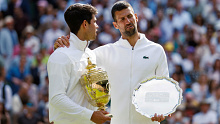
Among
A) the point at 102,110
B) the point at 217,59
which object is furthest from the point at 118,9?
the point at 217,59

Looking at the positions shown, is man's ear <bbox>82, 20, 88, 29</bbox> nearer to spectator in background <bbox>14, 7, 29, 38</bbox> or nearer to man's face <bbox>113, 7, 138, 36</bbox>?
man's face <bbox>113, 7, 138, 36</bbox>

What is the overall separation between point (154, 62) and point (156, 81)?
0.33 meters

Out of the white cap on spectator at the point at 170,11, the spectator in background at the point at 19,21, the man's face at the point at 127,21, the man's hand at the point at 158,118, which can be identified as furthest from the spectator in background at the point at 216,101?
the man's hand at the point at 158,118

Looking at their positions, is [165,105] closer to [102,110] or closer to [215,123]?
[102,110]

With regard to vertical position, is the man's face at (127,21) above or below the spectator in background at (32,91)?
above

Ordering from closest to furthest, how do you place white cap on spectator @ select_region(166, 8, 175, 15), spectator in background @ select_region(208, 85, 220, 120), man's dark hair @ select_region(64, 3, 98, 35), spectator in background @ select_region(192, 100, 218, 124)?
man's dark hair @ select_region(64, 3, 98, 35) → spectator in background @ select_region(192, 100, 218, 124) → spectator in background @ select_region(208, 85, 220, 120) → white cap on spectator @ select_region(166, 8, 175, 15)

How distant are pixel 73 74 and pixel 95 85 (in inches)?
9.4

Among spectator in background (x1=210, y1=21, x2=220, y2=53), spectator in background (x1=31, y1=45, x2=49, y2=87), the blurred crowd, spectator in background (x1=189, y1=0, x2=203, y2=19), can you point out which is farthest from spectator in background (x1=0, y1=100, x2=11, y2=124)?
spectator in background (x1=189, y1=0, x2=203, y2=19)

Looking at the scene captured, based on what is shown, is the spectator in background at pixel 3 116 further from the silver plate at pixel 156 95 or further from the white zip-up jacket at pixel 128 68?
the silver plate at pixel 156 95

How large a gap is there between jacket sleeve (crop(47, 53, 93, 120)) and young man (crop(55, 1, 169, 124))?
0.83 m

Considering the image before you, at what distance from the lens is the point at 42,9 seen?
39.5ft

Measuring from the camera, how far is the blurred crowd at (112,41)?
955 centimetres

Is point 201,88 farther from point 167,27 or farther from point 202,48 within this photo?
point 167,27

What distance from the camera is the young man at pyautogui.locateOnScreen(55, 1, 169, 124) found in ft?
17.4
